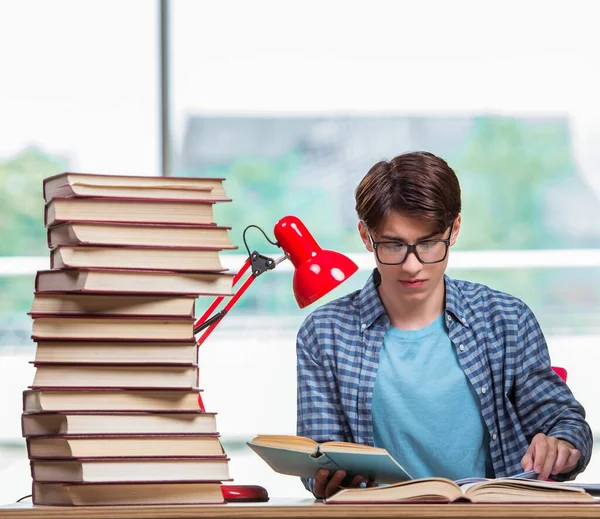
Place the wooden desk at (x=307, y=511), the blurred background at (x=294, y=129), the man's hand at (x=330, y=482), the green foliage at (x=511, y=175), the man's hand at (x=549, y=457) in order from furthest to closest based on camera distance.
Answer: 1. the green foliage at (x=511, y=175)
2. the blurred background at (x=294, y=129)
3. the man's hand at (x=549, y=457)
4. the man's hand at (x=330, y=482)
5. the wooden desk at (x=307, y=511)

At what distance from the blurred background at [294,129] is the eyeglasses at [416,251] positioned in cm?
270

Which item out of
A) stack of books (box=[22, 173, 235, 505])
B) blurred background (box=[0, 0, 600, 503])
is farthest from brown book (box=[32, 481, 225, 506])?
blurred background (box=[0, 0, 600, 503])

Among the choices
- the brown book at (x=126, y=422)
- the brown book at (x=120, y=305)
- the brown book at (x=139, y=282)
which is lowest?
the brown book at (x=126, y=422)

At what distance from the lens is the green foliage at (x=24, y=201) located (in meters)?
4.52

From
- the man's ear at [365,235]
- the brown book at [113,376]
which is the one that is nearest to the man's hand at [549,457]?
the man's ear at [365,235]

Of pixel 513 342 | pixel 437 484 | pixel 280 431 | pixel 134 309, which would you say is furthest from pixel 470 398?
pixel 280 431

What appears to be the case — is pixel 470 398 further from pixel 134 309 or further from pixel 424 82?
pixel 424 82

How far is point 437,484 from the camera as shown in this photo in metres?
1.23

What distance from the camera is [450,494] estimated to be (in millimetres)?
1226

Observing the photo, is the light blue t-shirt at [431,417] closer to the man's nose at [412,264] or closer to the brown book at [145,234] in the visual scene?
the man's nose at [412,264]

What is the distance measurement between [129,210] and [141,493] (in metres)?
0.38

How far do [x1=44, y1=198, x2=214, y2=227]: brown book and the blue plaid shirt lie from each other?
1.79 feet

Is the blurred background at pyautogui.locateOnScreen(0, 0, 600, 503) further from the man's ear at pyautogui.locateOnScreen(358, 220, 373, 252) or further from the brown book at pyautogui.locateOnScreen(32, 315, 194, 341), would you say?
the brown book at pyautogui.locateOnScreen(32, 315, 194, 341)

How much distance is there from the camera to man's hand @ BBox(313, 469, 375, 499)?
1404 millimetres
